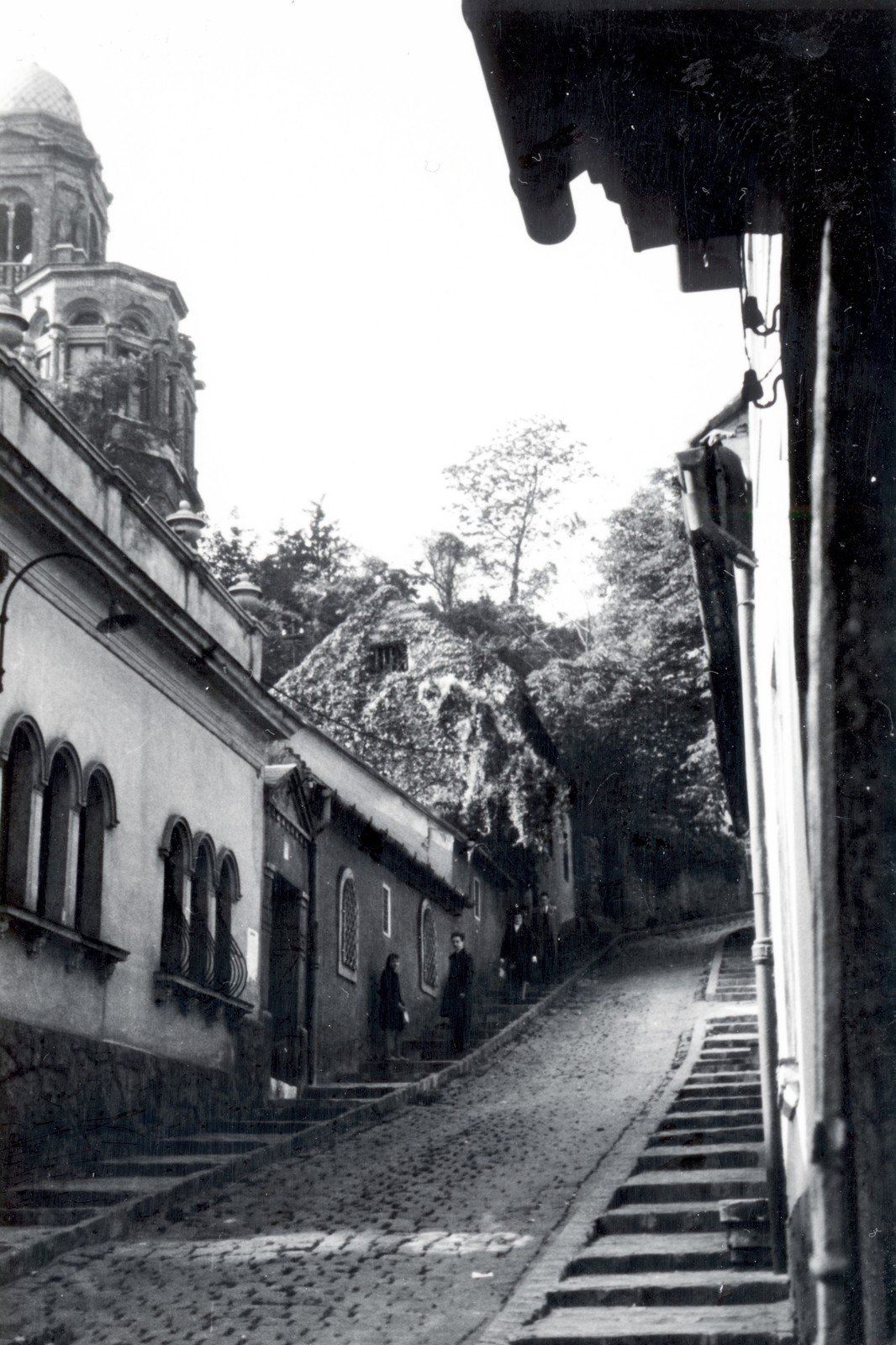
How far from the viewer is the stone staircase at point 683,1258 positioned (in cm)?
733

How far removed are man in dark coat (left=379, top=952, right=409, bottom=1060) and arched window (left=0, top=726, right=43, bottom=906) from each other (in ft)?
32.2

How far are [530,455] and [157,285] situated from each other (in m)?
26.3

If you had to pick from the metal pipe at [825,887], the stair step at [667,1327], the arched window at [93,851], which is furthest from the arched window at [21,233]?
the metal pipe at [825,887]

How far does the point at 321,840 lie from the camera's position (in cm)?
2142

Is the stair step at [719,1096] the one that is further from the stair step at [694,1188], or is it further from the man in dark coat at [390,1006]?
the man in dark coat at [390,1006]

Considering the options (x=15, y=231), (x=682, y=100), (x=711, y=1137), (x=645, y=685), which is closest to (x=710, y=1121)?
(x=711, y=1137)

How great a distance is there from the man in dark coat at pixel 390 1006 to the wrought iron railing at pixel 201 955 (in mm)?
4098

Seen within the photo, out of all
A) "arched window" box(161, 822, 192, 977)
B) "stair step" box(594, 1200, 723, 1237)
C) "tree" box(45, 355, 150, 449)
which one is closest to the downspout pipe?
"stair step" box(594, 1200, 723, 1237)

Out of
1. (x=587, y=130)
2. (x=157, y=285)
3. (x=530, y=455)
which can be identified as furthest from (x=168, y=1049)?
(x=157, y=285)

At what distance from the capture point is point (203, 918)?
16656 mm

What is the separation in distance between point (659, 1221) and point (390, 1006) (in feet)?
38.4

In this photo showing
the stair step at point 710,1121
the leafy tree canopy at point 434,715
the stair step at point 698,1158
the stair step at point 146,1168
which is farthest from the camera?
the leafy tree canopy at point 434,715

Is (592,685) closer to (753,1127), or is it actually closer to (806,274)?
(753,1127)

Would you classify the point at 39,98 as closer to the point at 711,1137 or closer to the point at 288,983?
the point at 288,983
